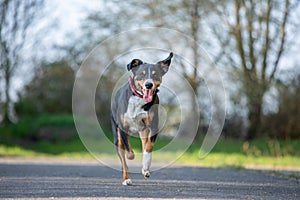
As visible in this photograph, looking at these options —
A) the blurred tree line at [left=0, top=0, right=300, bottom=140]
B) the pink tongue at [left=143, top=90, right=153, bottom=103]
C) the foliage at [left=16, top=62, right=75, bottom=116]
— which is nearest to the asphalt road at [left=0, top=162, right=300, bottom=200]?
the pink tongue at [left=143, top=90, right=153, bottom=103]

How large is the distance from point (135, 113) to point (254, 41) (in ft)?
51.6

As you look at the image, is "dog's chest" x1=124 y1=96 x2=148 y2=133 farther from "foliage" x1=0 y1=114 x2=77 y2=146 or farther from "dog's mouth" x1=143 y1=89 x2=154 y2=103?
"foliage" x1=0 y1=114 x2=77 y2=146

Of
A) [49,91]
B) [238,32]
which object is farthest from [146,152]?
[49,91]

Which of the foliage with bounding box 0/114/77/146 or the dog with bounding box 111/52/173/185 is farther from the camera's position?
the foliage with bounding box 0/114/77/146

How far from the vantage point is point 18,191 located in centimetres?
766

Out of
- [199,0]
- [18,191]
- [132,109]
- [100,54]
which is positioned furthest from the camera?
[199,0]

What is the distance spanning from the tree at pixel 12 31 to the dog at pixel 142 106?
56.4 feet

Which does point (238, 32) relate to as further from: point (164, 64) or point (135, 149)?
point (164, 64)

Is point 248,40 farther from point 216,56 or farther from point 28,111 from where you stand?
point 28,111

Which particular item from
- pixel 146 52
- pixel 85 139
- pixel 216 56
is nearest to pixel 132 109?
pixel 146 52

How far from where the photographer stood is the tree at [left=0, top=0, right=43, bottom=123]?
25141mm

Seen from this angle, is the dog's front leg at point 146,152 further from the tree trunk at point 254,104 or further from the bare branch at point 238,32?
the bare branch at point 238,32

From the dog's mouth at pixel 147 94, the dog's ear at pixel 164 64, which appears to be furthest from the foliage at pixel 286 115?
the dog's mouth at pixel 147 94

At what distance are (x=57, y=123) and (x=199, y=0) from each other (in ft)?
25.9
